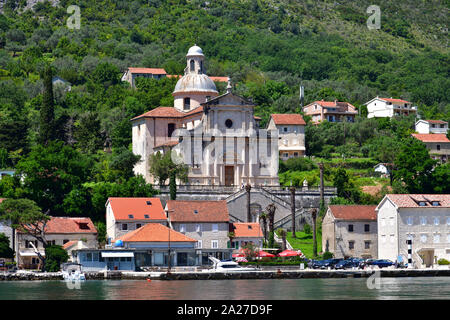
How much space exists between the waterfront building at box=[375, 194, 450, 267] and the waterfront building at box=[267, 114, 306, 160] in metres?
36.8

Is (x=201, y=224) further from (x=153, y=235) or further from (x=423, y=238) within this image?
(x=423, y=238)

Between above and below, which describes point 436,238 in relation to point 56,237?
below

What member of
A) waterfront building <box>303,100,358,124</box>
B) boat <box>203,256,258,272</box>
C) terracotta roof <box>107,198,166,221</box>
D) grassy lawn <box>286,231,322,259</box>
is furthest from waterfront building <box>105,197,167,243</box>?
waterfront building <box>303,100,358,124</box>

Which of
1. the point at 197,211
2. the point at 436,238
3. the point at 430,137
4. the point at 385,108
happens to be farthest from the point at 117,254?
the point at 385,108

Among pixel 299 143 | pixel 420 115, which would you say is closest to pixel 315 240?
pixel 299 143

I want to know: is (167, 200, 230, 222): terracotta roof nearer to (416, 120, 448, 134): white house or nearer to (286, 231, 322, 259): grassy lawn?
(286, 231, 322, 259): grassy lawn

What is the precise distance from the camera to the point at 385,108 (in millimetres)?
154250

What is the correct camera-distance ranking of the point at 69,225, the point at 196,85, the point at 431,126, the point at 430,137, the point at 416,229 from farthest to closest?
1. the point at 431,126
2. the point at 430,137
3. the point at 196,85
4. the point at 69,225
5. the point at 416,229

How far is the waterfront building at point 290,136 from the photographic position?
406 feet

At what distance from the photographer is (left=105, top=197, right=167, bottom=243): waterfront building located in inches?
3433

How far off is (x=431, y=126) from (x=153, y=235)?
72.0 meters

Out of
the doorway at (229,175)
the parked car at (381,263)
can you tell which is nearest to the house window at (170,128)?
the doorway at (229,175)

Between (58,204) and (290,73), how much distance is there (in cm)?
11218

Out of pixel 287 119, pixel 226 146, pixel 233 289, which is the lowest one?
pixel 233 289
